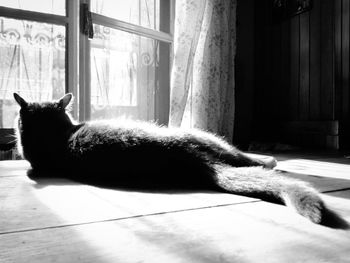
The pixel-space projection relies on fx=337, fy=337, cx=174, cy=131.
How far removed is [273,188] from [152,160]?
0.44 m

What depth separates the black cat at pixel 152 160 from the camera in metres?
1.01

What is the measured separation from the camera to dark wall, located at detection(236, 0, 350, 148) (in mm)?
2639

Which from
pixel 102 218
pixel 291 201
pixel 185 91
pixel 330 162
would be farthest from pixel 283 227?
pixel 185 91

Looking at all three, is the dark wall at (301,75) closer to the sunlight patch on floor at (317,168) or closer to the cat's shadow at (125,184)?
the sunlight patch on floor at (317,168)

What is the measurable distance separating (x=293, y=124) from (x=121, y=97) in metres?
1.54

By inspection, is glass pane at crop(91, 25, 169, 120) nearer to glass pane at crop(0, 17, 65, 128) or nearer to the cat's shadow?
glass pane at crop(0, 17, 65, 128)

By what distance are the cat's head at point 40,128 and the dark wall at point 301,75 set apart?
2.05 meters

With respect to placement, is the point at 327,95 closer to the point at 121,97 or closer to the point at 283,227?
the point at 121,97

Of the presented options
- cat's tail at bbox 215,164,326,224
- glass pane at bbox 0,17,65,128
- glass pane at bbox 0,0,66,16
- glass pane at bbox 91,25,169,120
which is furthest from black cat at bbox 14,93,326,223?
glass pane at bbox 0,0,66,16

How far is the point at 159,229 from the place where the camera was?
724 millimetres

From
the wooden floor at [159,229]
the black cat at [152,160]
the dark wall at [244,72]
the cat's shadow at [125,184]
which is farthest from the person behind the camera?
the dark wall at [244,72]

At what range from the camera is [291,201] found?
2.65 feet

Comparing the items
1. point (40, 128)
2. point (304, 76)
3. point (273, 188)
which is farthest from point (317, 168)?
point (304, 76)

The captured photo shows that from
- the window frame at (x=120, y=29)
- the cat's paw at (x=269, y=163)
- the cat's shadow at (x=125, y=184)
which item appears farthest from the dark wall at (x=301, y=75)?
the cat's shadow at (x=125, y=184)
